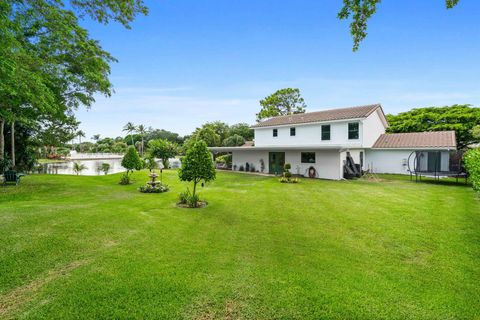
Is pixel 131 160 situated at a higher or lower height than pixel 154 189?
higher

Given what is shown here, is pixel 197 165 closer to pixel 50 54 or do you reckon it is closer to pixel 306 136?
pixel 50 54

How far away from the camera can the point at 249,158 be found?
24.1 m

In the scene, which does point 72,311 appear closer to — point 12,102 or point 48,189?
point 12,102

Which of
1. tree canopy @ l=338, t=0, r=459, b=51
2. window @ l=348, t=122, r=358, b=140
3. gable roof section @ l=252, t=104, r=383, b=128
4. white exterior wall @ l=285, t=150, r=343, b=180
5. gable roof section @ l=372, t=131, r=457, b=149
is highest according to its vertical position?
gable roof section @ l=252, t=104, r=383, b=128

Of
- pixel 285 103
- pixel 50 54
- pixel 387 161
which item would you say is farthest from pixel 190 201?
pixel 285 103

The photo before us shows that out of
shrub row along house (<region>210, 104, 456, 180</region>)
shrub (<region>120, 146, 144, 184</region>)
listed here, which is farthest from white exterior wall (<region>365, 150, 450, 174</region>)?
shrub (<region>120, 146, 144, 184</region>)

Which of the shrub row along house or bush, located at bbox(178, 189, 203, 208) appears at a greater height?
the shrub row along house

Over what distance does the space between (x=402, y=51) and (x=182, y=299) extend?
22.3 meters

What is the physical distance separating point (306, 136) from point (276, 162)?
13.3ft

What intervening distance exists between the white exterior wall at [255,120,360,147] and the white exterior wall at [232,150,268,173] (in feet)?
9.35

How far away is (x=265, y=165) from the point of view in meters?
22.7

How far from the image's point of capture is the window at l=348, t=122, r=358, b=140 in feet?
66.7

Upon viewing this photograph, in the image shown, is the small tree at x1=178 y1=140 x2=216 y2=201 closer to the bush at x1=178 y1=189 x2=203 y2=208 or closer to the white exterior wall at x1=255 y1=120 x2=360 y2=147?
the bush at x1=178 y1=189 x2=203 y2=208

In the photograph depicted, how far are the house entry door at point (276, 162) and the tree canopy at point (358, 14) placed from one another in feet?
52.0
